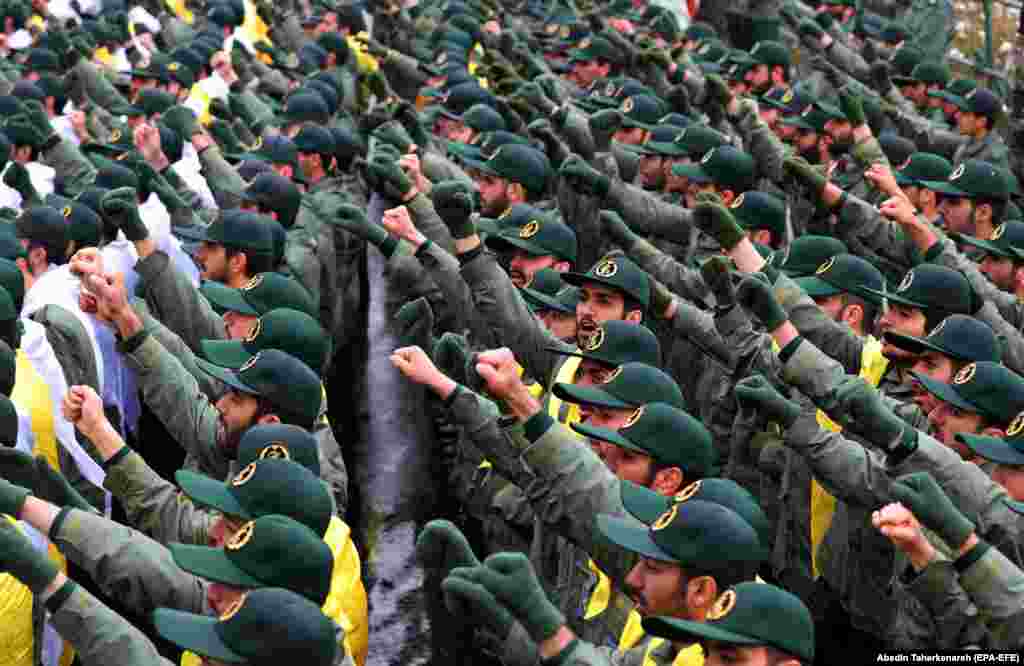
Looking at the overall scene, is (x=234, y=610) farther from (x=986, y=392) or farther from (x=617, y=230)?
(x=617, y=230)

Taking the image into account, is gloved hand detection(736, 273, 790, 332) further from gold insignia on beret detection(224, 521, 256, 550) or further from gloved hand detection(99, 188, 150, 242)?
gloved hand detection(99, 188, 150, 242)

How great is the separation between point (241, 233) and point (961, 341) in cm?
345

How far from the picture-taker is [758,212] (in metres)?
8.66

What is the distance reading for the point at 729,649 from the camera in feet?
13.0

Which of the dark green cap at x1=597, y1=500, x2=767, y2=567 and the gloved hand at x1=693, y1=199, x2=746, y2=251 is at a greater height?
the dark green cap at x1=597, y1=500, x2=767, y2=567

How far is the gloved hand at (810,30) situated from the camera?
594 inches

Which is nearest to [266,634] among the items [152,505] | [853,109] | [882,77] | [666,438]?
[152,505]

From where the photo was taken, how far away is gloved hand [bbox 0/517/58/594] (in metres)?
4.08

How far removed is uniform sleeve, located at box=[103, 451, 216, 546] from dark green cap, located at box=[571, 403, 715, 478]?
135cm

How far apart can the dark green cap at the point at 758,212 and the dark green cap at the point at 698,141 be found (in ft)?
4.57

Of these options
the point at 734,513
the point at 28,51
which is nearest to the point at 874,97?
the point at 28,51

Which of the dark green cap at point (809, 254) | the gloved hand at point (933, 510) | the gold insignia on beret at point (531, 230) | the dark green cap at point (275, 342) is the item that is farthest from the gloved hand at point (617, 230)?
the gloved hand at point (933, 510)

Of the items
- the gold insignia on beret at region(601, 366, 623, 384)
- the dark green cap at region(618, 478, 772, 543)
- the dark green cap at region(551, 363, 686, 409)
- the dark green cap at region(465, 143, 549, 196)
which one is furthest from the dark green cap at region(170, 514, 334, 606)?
the dark green cap at region(465, 143, 549, 196)

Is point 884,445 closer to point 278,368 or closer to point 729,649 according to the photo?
point 729,649
